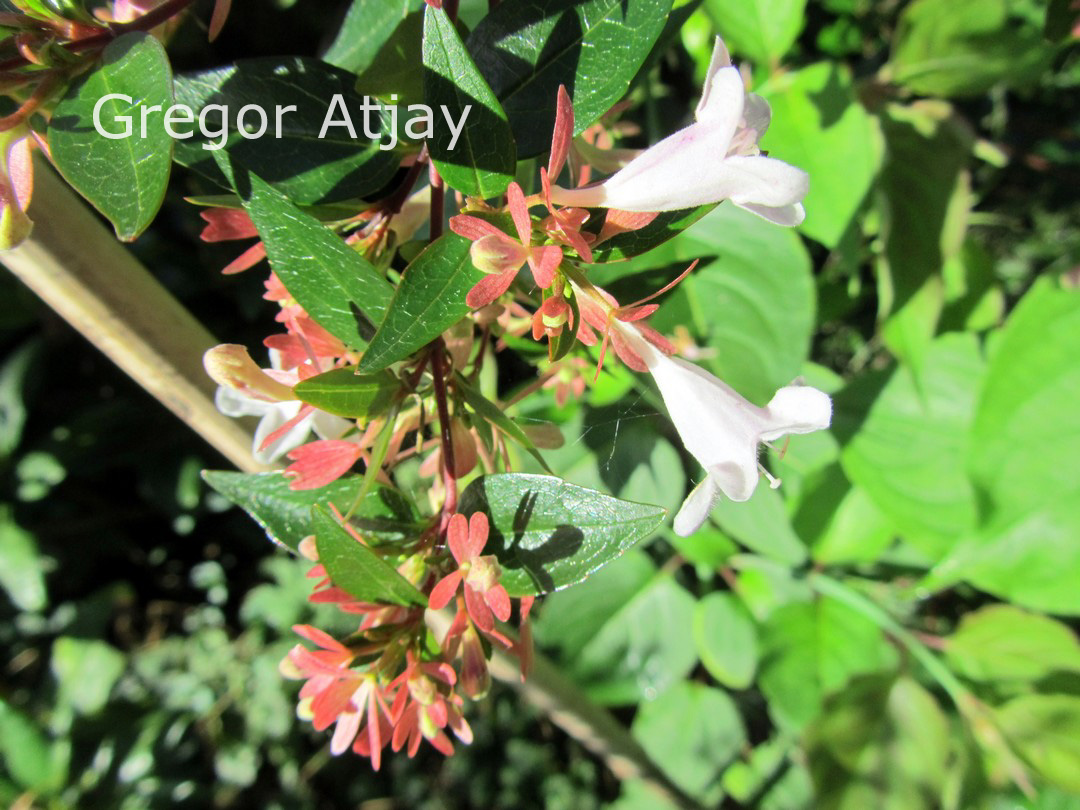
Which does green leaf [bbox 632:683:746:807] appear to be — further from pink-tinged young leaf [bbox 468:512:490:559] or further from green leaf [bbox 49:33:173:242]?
green leaf [bbox 49:33:173:242]

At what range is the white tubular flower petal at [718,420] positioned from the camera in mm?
313

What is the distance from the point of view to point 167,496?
1179mm

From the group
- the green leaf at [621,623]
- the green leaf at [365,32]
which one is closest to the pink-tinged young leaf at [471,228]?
the green leaf at [365,32]

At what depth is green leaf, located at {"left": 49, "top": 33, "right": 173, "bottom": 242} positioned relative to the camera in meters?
0.27

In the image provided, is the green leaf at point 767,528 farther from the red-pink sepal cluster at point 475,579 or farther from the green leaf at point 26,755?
the green leaf at point 26,755

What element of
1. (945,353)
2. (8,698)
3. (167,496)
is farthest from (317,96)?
(8,698)

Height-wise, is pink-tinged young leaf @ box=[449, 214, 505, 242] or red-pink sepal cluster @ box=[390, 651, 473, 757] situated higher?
pink-tinged young leaf @ box=[449, 214, 505, 242]

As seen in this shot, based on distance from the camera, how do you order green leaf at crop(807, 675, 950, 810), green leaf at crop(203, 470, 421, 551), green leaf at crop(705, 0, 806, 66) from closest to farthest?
green leaf at crop(203, 470, 421, 551)
green leaf at crop(705, 0, 806, 66)
green leaf at crop(807, 675, 950, 810)

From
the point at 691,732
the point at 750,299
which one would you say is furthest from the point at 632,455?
the point at 691,732

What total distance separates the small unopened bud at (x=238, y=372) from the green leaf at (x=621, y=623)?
31.8 inches

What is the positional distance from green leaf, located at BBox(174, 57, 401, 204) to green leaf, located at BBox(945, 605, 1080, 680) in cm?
101

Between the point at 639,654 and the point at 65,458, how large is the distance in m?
0.93

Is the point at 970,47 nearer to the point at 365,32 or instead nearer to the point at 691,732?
the point at 365,32

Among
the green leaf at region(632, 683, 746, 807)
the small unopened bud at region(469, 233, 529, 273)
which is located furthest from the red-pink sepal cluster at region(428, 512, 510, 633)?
the green leaf at region(632, 683, 746, 807)
